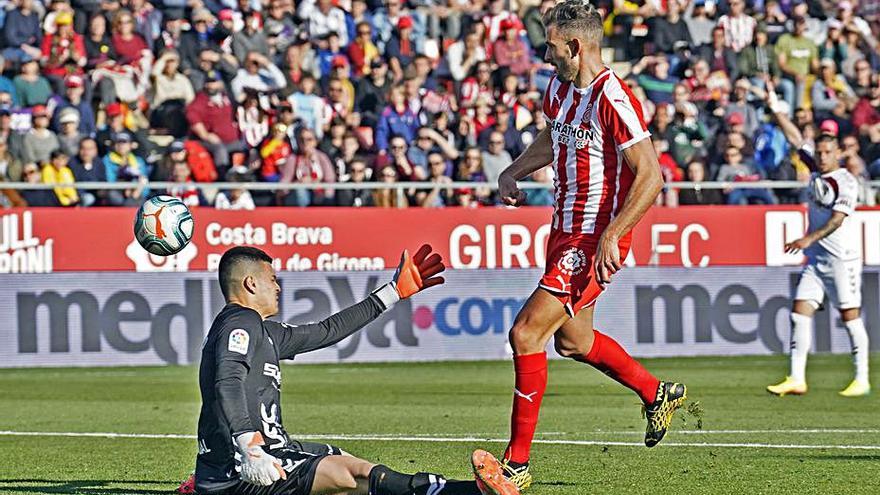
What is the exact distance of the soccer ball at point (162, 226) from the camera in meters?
8.23

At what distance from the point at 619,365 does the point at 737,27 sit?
1721 cm

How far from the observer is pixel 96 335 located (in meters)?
18.2

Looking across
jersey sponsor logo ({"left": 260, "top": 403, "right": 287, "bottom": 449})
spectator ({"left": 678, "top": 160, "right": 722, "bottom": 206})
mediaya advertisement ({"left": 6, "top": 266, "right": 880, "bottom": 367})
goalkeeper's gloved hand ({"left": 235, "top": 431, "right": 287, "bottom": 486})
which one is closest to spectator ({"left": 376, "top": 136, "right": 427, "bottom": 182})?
mediaya advertisement ({"left": 6, "top": 266, "right": 880, "bottom": 367})

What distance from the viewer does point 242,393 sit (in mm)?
6434

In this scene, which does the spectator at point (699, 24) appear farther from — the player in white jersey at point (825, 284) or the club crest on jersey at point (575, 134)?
the club crest on jersey at point (575, 134)

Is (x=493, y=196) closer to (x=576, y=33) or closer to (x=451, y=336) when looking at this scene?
(x=451, y=336)

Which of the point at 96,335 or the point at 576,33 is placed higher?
the point at 576,33

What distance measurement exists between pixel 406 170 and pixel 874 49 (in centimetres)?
904

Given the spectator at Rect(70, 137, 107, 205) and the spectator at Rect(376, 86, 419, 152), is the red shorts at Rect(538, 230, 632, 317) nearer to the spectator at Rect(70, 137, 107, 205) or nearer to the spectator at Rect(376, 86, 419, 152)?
the spectator at Rect(70, 137, 107, 205)

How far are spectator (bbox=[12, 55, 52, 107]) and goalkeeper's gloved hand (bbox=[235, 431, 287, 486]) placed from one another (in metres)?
15.7

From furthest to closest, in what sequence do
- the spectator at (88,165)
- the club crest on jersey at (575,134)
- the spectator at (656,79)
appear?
1. the spectator at (656,79)
2. the spectator at (88,165)
3. the club crest on jersey at (575,134)

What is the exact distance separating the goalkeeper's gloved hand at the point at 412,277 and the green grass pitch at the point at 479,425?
1.55 m

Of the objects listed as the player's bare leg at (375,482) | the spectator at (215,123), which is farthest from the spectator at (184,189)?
the player's bare leg at (375,482)

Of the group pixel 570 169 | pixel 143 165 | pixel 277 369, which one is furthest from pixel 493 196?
pixel 277 369
